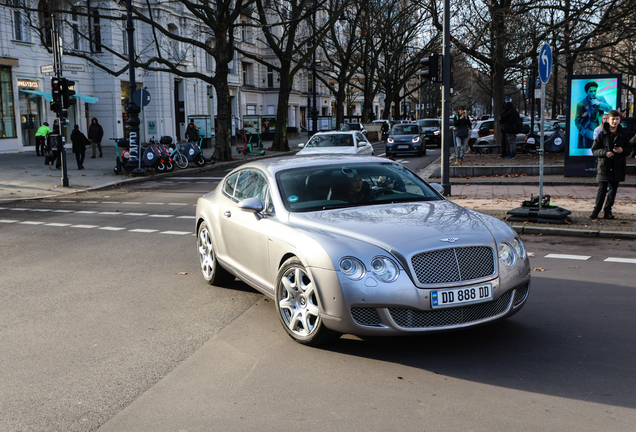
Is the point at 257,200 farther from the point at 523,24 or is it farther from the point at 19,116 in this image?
the point at 19,116

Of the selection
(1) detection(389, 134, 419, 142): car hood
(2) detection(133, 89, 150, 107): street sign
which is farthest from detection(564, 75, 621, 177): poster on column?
(1) detection(389, 134, 419, 142): car hood

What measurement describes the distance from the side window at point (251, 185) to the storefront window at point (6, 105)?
2946 cm

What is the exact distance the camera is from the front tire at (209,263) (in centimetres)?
725

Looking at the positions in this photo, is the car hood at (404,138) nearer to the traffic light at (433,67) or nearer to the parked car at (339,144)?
the parked car at (339,144)

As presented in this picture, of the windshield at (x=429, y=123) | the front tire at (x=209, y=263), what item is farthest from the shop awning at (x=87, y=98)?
the front tire at (x=209, y=263)

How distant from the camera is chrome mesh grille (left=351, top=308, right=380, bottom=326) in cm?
478

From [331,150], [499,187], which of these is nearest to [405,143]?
[331,150]

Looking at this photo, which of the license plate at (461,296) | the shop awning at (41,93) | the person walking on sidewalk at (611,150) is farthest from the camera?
the shop awning at (41,93)

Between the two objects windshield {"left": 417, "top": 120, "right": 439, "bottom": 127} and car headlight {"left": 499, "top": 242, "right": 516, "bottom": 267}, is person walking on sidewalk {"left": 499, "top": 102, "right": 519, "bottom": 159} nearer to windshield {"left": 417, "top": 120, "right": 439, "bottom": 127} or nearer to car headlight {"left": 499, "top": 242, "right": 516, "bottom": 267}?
windshield {"left": 417, "top": 120, "right": 439, "bottom": 127}

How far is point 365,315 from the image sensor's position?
4.79m

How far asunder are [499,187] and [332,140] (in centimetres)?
668

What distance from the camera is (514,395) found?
4152 millimetres

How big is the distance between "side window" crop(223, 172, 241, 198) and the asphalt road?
39.8 inches

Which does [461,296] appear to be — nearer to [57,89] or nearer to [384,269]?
[384,269]
